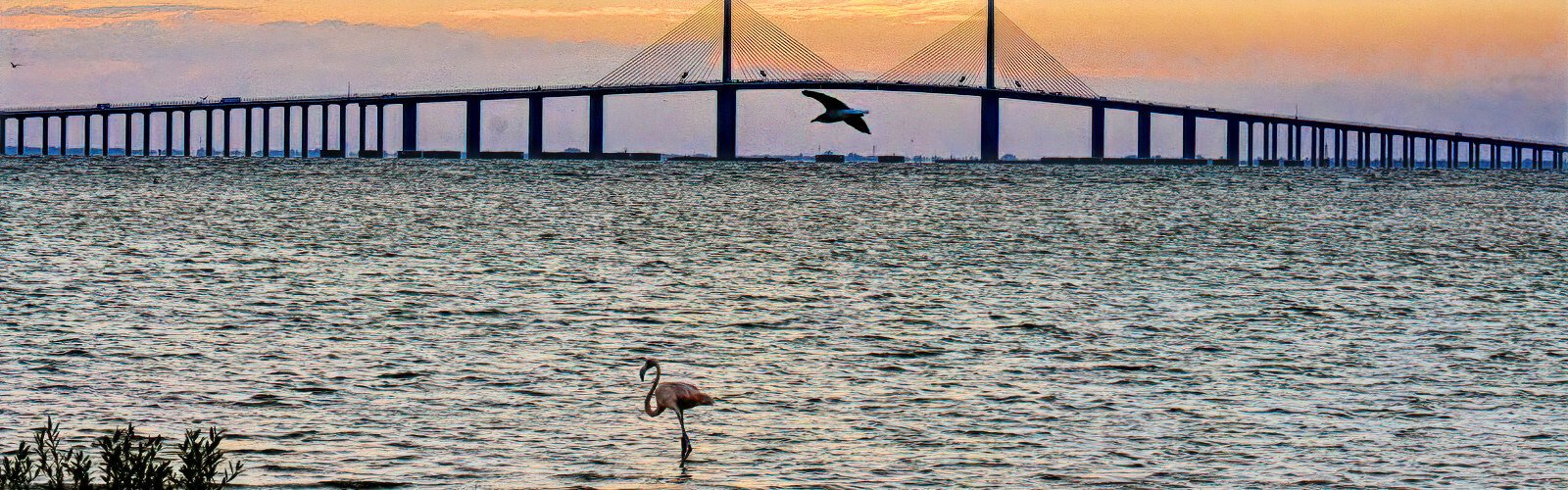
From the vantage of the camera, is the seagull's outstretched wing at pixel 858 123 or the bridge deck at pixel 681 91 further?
the bridge deck at pixel 681 91

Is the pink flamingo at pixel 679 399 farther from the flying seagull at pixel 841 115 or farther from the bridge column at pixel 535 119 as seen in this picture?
the bridge column at pixel 535 119

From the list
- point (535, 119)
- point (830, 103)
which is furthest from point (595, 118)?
point (830, 103)

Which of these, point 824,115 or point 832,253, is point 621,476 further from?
point 832,253

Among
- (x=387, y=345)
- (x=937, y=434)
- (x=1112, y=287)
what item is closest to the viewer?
(x=937, y=434)

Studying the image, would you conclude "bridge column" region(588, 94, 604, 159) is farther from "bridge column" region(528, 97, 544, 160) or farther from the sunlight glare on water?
the sunlight glare on water

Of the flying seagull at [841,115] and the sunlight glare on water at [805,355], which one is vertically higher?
the flying seagull at [841,115]

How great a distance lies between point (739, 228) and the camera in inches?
2261

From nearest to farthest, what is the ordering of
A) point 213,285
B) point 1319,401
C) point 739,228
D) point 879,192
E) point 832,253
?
point 1319,401, point 213,285, point 832,253, point 739,228, point 879,192

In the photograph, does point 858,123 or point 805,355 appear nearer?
point 805,355

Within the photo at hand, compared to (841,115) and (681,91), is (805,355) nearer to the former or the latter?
(841,115)

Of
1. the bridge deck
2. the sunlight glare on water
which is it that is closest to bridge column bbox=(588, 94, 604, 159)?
the bridge deck

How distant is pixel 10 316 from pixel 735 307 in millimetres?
10230

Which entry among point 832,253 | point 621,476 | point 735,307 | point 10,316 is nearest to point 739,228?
point 832,253

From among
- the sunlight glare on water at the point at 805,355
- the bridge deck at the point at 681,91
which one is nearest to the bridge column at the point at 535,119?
the bridge deck at the point at 681,91
